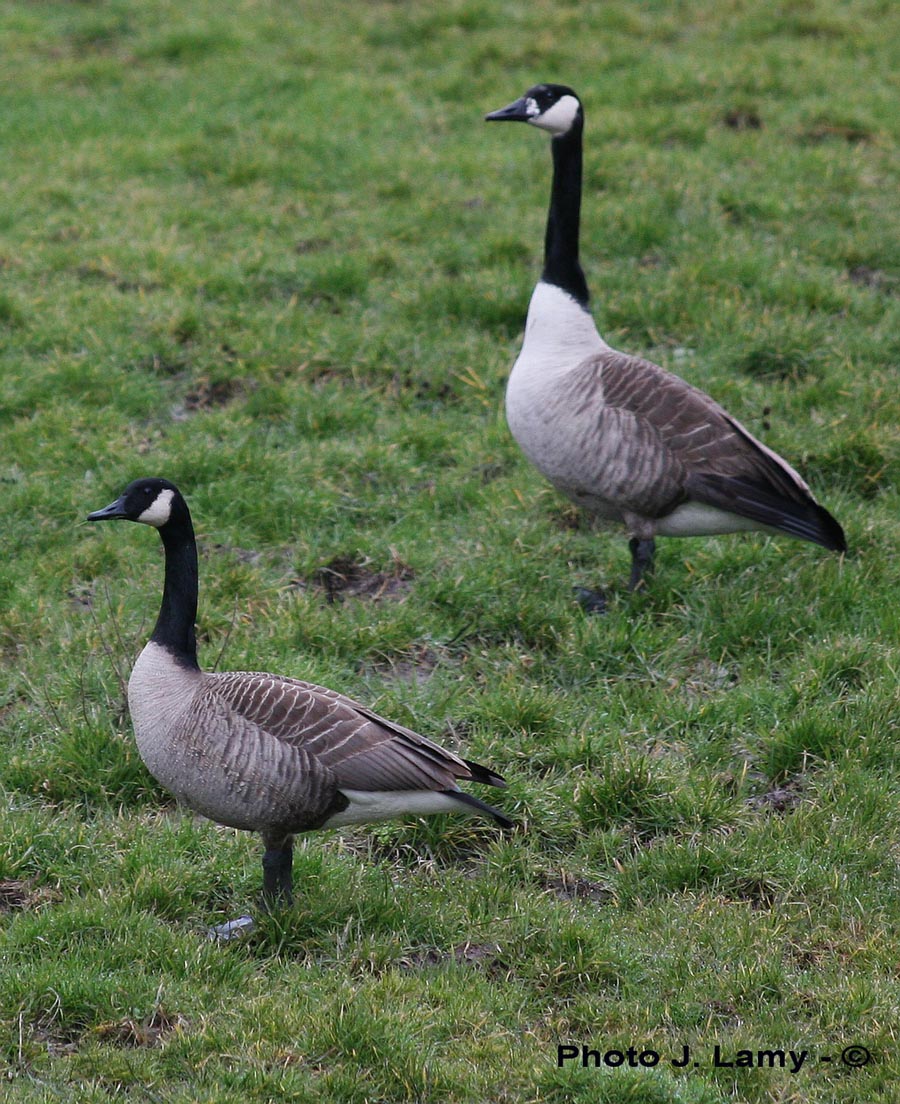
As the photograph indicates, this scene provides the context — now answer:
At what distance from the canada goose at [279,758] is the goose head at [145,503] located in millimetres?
15

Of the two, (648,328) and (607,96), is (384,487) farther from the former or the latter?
(607,96)

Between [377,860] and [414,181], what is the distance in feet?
22.2

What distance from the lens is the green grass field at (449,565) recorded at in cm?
432

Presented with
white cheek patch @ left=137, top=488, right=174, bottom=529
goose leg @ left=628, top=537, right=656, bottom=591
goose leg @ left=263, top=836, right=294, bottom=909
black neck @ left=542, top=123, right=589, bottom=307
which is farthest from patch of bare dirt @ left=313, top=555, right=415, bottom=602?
goose leg @ left=263, top=836, right=294, bottom=909

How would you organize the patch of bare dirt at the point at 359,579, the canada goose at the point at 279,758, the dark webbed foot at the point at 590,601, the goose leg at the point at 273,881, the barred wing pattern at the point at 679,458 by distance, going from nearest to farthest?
the canada goose at the point at 279,758, the goose leg at the point at 273,881, the barred wing pattern at the point at 679,458, the dark webbed foot at the point at 590,601, the patch of bare dirt at the point at 359,579

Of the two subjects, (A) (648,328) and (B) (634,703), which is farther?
(A) (648,328)

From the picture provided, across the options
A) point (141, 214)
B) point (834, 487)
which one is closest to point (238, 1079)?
point (834, 487)

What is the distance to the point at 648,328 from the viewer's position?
8.79 m

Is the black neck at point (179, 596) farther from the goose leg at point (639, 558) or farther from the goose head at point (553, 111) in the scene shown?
the goose head at point (553, 111)

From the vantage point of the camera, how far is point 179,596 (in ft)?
16.5

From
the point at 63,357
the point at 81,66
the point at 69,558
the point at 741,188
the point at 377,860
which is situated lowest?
the point at 377,860

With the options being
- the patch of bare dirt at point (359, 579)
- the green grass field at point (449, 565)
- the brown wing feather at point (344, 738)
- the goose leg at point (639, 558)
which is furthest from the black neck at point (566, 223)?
the brown wing feather at point (344, 738)

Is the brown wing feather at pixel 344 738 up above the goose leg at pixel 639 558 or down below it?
above

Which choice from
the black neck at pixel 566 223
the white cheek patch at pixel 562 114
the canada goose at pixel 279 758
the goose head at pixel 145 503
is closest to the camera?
the canada goose at pixel 279 758
